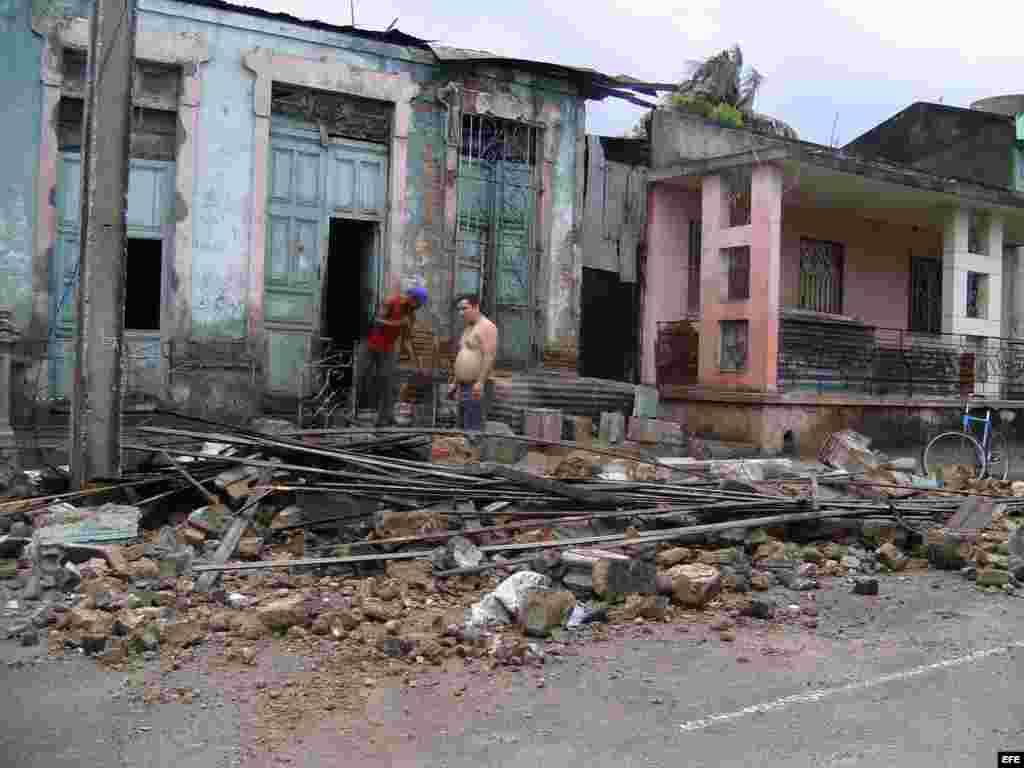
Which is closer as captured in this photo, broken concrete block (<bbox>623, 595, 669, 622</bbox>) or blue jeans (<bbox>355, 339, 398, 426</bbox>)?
broken concrete block (<bbox>623, 595, 669, 622</bbox>)

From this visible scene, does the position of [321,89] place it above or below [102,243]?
above

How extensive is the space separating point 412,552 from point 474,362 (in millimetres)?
4327

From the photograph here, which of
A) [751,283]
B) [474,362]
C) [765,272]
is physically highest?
[765,272]

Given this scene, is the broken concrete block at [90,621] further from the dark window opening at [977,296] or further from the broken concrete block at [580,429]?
the dark window opening at [977,296]

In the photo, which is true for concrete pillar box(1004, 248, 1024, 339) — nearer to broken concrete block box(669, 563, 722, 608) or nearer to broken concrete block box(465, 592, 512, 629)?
broken concrete block box(669, 563, 722, 608)

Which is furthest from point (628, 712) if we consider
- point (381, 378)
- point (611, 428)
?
point (611, 428)

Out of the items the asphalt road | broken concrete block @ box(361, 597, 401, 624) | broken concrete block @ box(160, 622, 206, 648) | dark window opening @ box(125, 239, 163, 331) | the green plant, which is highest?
the green plant

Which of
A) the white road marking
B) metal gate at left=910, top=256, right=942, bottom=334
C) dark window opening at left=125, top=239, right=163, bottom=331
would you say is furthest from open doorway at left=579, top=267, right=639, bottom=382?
the white road marking

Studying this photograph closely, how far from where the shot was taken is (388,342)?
Result: 11953 millimetres

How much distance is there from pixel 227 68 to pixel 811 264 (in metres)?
9.65

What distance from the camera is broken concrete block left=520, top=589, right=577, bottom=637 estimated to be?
5.14m

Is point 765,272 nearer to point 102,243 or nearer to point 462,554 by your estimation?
point 462,554

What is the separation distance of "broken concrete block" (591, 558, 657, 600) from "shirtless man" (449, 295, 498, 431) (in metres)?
4.68

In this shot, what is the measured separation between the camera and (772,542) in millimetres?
6992
